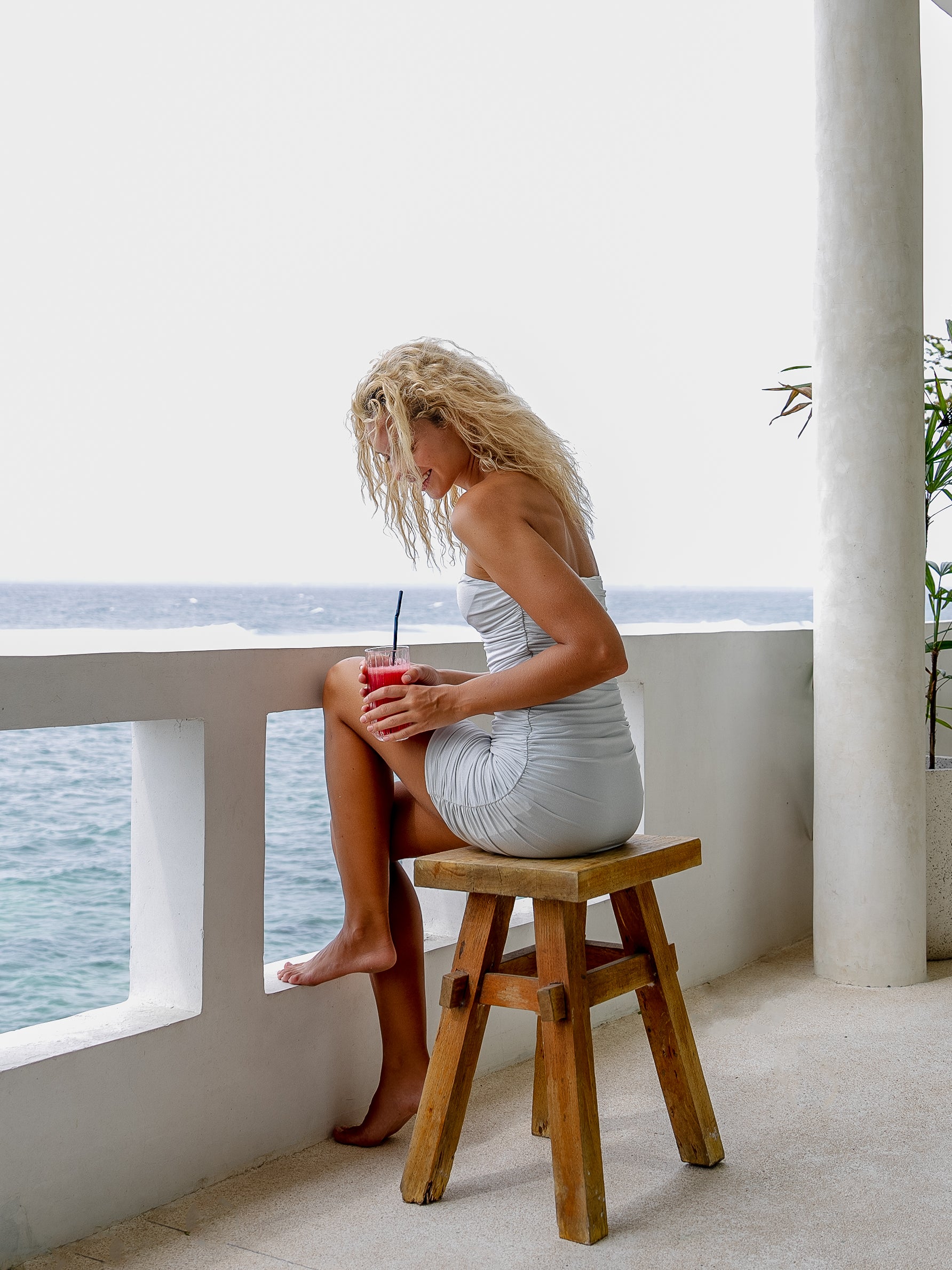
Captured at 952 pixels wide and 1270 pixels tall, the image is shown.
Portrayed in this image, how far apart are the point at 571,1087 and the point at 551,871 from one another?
300 millimetres

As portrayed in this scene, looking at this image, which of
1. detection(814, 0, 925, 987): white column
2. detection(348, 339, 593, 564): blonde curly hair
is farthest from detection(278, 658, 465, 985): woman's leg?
detection(814, 0, 925, 987): white column

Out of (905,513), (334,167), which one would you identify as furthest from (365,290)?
(905,513)

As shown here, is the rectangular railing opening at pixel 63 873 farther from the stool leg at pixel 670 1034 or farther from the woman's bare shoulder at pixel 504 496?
the woman's bare shoulder at pixel 504 496

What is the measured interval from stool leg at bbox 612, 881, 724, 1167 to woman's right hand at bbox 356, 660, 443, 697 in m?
0.44

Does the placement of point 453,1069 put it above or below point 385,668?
below

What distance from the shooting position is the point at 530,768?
1830mm

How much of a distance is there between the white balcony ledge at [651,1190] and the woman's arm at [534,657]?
728mm

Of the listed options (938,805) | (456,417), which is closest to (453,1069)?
(456,417)

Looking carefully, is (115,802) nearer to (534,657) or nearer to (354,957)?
(354,957)

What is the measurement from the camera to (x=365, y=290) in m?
40.2

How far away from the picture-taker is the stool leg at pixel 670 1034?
6.42ft

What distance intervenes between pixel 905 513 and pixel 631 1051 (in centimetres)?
147

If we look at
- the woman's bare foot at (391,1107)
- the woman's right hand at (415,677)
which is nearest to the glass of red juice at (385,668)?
the woman's right hand at (415,677)

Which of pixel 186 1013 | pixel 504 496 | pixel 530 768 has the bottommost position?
pixel 186 1013
